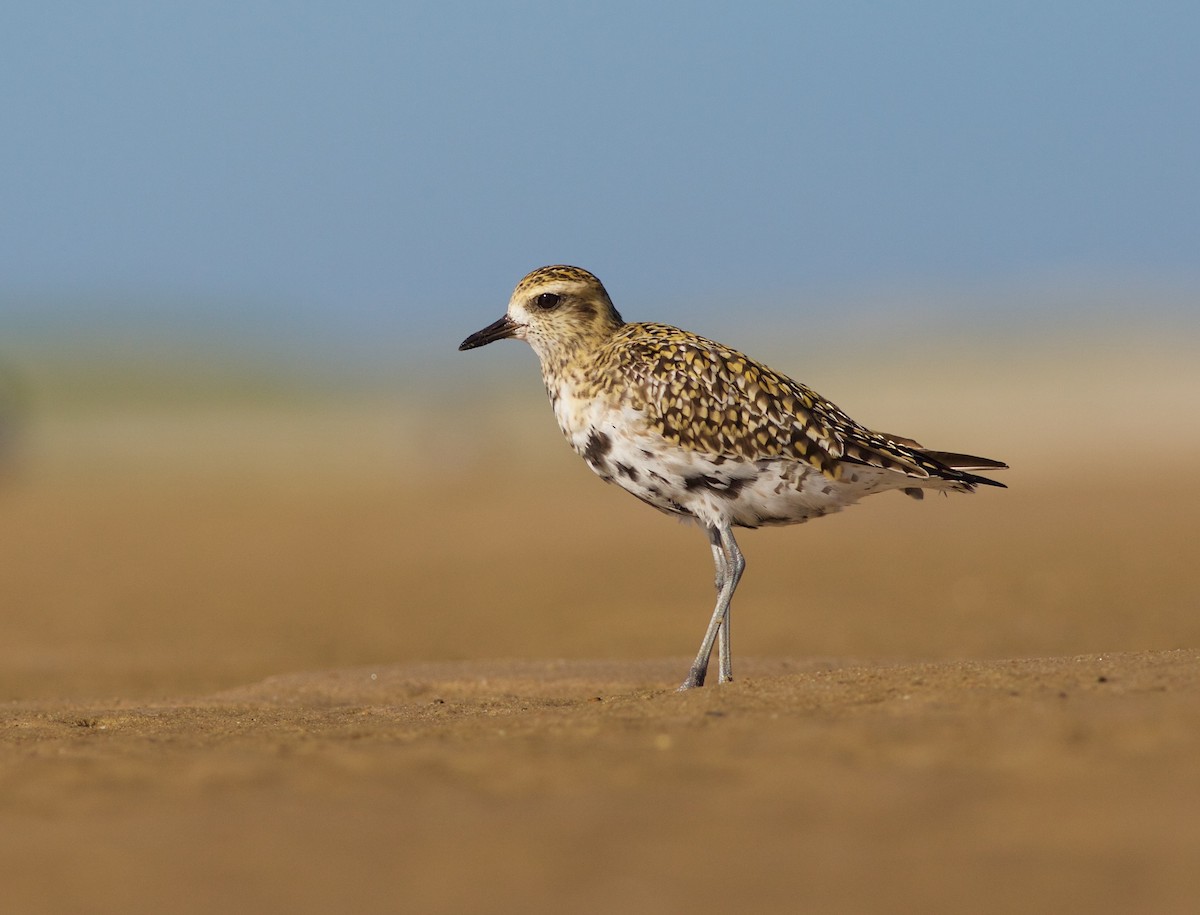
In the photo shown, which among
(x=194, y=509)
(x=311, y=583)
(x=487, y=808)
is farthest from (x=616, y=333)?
(x=194, y=509)

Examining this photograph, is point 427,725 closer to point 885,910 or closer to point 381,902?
point 381,902

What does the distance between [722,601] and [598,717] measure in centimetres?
173

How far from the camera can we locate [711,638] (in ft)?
25.4

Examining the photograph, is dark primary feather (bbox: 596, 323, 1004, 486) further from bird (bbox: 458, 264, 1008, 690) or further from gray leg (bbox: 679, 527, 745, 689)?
gray leg (bbox: 679, 527, 745, 689)

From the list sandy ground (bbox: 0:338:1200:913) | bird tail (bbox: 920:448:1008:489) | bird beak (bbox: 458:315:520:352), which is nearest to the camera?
sandy ground (bbox: 0:338:1200:913)

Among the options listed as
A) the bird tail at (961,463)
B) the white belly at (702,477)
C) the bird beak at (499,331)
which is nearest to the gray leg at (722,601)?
the white belly at (702,477)

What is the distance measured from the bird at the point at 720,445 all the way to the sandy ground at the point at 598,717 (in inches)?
39.8

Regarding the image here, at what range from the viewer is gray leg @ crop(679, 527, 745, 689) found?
779cm

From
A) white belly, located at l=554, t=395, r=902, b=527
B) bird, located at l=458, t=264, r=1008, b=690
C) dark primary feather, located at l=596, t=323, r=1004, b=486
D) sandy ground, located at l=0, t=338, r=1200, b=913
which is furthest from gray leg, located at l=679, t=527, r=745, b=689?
sandy ground, located at l=0, t=338, r=1200, b=913

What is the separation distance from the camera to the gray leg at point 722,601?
25.5 ft

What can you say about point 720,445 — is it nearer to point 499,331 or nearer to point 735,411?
point 735,411

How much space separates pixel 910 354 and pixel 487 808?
9347 cm

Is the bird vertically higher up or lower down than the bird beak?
lower down

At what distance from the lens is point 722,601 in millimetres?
7859
